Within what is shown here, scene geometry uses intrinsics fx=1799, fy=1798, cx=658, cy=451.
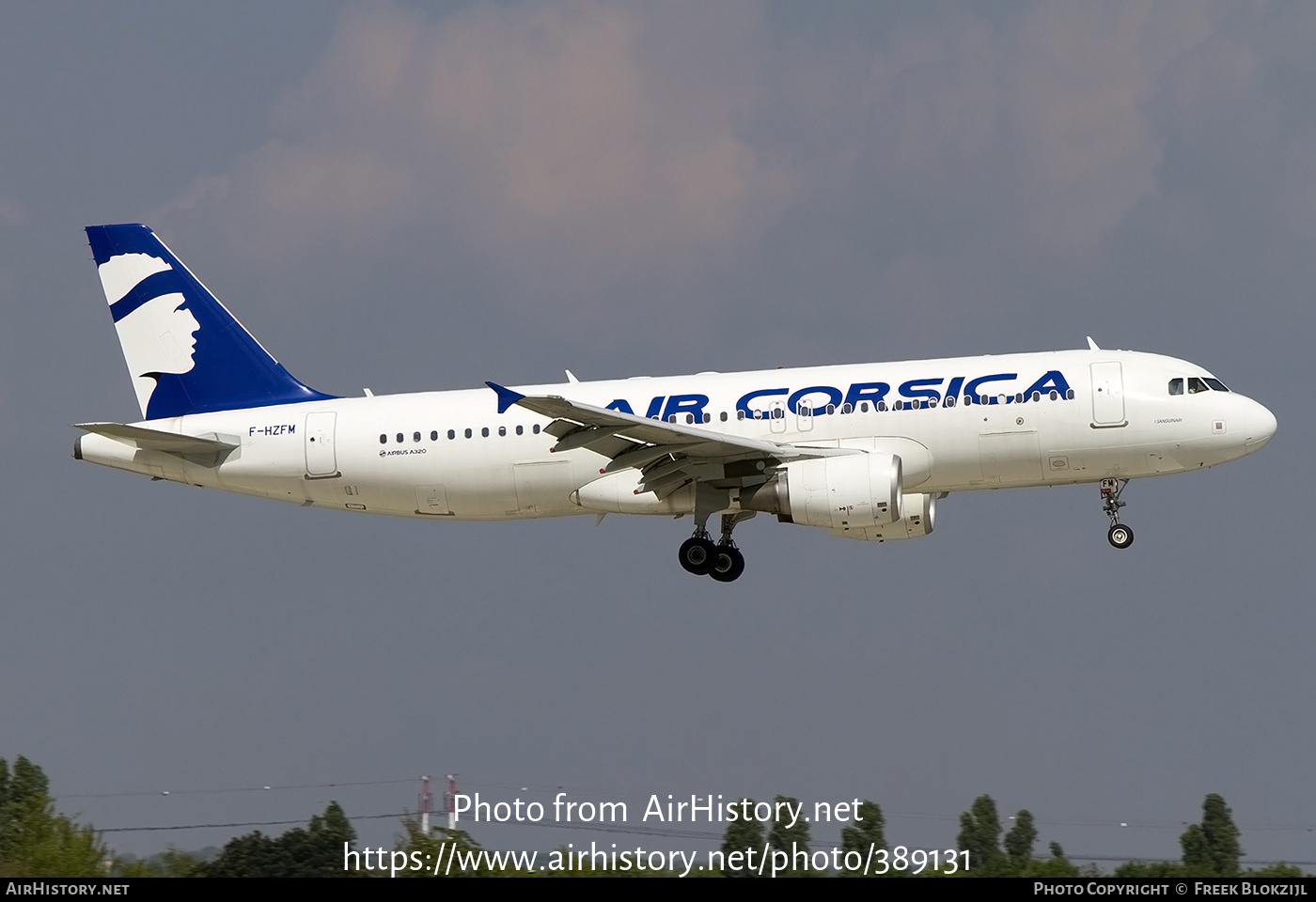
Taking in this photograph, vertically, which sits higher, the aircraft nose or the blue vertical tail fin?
the blue vertical tail fin

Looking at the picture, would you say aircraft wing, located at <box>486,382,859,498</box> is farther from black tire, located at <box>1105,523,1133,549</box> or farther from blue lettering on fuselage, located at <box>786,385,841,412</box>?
black tire, located at <box>1105,523,1133,549</box>

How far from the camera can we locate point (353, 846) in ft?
125

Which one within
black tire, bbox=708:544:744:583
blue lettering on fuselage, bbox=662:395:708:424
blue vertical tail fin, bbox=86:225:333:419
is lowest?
black tire, bbox=708:544:744:583

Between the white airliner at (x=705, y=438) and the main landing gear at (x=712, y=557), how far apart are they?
0.04 metres

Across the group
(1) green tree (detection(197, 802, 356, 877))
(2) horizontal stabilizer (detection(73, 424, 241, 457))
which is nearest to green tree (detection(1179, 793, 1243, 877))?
(1) green tree (detection(197, 802, 356, 877))

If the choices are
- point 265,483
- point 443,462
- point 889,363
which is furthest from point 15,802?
point 889,363

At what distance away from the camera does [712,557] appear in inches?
1575


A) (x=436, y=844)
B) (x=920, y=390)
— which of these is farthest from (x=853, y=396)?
(x=436, y=844)

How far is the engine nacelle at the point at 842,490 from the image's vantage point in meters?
37.0

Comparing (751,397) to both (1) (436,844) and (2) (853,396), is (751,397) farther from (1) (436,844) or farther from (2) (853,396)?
(1) (436,844)

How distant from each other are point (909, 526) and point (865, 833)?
288 inches

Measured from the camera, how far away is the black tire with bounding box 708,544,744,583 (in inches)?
1576
